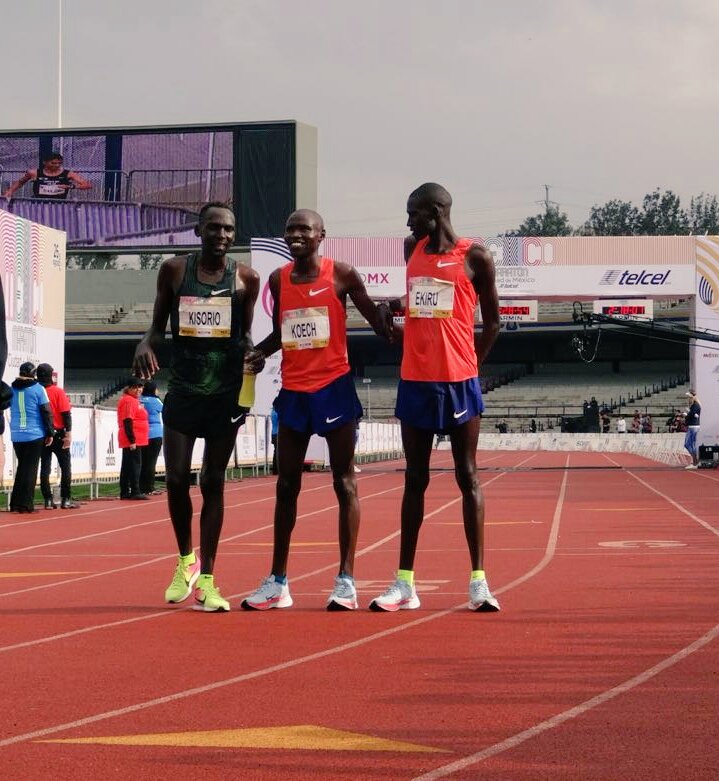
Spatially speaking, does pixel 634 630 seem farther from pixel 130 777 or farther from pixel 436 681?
pixel 130 777

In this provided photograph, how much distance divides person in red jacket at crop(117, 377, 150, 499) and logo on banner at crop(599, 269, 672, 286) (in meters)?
15.6

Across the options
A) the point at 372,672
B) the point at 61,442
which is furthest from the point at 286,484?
the point at 61,442

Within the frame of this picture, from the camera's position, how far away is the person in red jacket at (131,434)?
1972 centimetres

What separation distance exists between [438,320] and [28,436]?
10921 mm

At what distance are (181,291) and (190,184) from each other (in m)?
38.8

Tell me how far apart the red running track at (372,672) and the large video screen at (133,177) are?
34.2 metres

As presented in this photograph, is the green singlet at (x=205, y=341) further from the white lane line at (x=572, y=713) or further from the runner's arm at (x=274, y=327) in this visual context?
the white lane line at (x=572, y=713)

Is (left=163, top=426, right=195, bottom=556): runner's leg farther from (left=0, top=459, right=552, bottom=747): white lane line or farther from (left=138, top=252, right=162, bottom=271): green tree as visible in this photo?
(left=138, top=252, right=162, bottom=271): green tree

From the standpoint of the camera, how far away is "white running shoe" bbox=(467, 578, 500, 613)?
696cm

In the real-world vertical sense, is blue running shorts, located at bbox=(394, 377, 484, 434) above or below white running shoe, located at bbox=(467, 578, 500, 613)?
above

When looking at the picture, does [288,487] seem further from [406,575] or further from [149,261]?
[149,261]

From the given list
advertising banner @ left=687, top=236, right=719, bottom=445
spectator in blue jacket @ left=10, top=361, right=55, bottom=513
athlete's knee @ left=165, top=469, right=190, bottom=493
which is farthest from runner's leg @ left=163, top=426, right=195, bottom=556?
advertising banner @ left=687, top=236, right=719, bottom=445

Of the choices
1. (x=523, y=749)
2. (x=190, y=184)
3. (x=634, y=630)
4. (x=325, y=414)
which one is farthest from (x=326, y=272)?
(x=190, y=184)

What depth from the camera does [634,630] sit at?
6246mm
